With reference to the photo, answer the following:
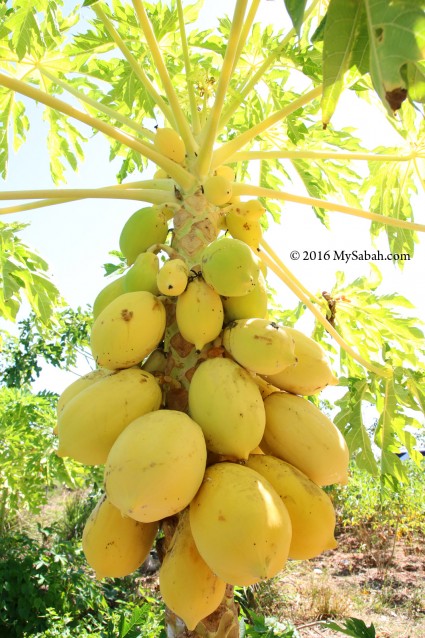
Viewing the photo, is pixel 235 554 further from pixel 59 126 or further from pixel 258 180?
pixel 59 126

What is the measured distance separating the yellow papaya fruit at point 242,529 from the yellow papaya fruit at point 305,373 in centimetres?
36

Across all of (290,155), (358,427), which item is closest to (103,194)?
(290,155)

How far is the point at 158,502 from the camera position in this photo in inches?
40.1

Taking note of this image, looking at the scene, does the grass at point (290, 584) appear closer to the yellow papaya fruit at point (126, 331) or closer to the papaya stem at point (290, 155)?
the papaya stem at point (290, 155)

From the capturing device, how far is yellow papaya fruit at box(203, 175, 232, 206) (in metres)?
1.63

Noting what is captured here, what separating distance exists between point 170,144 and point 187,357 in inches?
30.8

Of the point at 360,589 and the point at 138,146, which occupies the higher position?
the point at 138,146

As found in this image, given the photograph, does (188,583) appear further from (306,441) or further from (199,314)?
(199,314)

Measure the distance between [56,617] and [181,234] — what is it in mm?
3667

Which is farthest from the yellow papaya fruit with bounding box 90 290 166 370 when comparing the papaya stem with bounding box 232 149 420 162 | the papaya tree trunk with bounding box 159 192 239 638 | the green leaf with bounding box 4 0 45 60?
the green leaf with bounding box 4 0 45 60

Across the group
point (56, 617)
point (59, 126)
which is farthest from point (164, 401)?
point (56, 617)

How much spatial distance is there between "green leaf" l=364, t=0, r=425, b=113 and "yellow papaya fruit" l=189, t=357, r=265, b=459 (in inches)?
25.7

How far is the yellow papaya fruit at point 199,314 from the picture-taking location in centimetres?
134

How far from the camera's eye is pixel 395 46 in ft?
3.20
